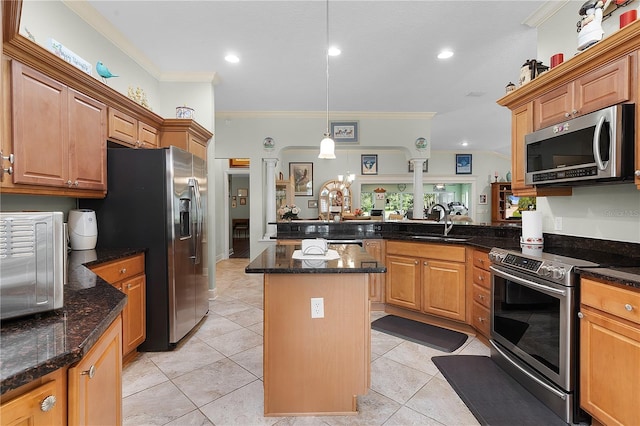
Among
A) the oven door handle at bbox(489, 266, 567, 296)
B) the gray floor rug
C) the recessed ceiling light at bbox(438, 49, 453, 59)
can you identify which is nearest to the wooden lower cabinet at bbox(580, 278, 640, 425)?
the oven door handle at bbox(489, 266, 567, 296)

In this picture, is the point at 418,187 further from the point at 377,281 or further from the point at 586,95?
the point at 586,95

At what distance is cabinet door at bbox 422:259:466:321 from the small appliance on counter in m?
3.04

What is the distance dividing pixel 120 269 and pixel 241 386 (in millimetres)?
1223

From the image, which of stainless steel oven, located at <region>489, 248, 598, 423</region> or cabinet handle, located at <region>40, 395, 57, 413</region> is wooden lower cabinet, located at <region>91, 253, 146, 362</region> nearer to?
cabinet handle, located at <region>40, 395, 57, 413</region>

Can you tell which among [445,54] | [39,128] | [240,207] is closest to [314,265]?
[39,128]

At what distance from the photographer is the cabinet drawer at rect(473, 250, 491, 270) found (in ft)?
8.52

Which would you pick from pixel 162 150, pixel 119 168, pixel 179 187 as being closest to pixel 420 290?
pixel 179 187

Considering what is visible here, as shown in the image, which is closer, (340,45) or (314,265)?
(314,265)

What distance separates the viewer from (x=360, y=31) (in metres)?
2.96

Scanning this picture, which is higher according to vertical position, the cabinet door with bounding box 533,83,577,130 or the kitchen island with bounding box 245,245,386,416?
the cabinet door with bounding box 533,83,577,130

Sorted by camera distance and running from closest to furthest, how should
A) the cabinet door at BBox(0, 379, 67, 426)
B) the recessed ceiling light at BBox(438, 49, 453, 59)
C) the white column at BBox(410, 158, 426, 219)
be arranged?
the cabinet door at BBox(0, 379, 67, 426) < the recessed ceiling light at BBox(438, 49, 453, 59) < the white column at BBox(410, 158, 426, 219)

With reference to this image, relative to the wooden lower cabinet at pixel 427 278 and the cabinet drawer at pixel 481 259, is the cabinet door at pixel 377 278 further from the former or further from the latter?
the cabinet drawer at pixel 481 259

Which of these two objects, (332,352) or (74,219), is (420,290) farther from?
(74,219)

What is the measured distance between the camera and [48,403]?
74 cm
